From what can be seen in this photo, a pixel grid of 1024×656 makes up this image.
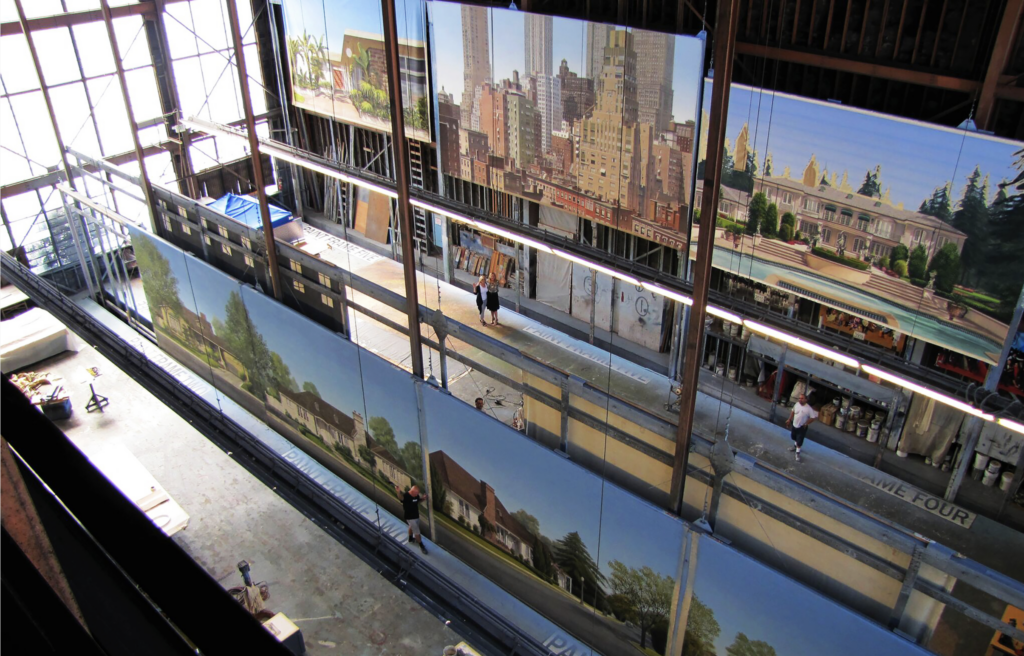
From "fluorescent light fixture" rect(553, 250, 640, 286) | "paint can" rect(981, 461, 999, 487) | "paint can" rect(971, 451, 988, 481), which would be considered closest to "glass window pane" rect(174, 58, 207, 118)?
"fluorescent light fixture" rect(553, 250, 640, 286)

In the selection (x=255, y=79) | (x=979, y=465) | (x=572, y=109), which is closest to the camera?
(x=979, y=465)

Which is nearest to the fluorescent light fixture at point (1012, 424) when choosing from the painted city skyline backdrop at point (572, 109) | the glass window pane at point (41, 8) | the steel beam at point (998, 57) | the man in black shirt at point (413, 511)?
the steel beam at point (998, 57)

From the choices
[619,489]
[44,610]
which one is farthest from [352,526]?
[44,610]

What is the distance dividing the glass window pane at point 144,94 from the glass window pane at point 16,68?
2068mm

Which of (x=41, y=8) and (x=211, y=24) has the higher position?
(x=41, y=8)

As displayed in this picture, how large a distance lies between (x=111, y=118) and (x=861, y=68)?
1619 centimetres

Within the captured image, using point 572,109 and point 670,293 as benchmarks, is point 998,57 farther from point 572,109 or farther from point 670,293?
point 572,109

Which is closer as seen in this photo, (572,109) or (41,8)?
(572,109)

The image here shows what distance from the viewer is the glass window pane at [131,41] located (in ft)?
60.5

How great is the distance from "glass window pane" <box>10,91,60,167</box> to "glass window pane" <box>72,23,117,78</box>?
3.93 ft

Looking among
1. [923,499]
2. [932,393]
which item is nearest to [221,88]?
[923,499]

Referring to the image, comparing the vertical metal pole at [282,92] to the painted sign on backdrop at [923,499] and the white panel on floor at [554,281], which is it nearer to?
the white panel on floor at [554,281]

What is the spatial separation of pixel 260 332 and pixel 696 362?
8497 mm

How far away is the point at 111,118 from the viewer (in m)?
19.0
